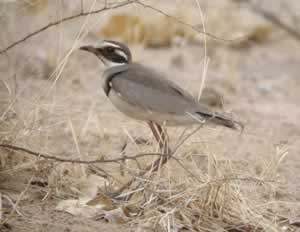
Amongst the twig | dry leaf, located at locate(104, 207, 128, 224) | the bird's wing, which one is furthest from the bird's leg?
the twig

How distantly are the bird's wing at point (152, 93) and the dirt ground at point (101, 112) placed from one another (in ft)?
1.00

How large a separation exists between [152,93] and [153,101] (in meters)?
0.05

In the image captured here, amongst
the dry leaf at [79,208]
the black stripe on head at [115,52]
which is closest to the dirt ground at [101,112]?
the dry leaf at [79,208]

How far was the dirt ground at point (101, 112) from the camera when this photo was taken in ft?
14.3

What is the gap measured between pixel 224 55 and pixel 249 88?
719 mm

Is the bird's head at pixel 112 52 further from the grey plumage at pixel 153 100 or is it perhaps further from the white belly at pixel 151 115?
the white belly at pixel 151 115

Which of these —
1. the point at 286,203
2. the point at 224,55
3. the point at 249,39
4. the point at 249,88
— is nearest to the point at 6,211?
the point at 286,203

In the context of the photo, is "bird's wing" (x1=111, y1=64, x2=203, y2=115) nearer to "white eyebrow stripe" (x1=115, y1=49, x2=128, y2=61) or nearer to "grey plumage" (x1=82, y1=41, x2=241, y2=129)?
"grey plumage" (x1=82, y1=41, x2=241, y2=129)

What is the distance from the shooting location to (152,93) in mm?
4492

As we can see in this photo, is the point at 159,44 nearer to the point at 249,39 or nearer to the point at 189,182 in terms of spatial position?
the point at 249,39

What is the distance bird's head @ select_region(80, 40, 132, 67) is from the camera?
475cm

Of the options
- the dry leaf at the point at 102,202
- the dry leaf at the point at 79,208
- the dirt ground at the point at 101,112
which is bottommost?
the dry leaf at the point at 79,208

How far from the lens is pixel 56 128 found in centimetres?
559

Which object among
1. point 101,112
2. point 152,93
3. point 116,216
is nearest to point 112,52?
point 152,93
